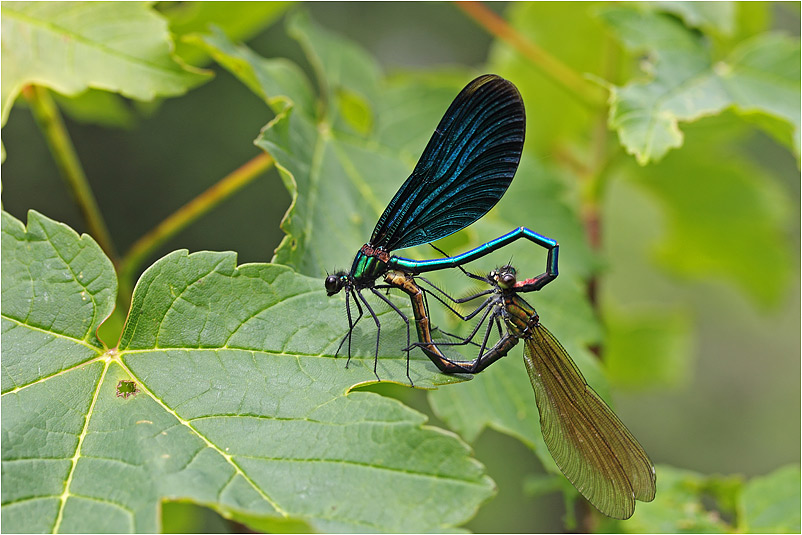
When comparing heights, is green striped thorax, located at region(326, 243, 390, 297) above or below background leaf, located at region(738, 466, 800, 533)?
above

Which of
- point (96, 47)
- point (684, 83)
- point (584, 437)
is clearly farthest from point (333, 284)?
point (684, 83)

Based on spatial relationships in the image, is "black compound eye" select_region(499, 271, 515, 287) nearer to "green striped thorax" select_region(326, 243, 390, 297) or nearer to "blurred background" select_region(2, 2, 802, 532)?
"green striped thorax" select_region(326, 243, 390, 297)

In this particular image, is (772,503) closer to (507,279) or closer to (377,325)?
(507,279)

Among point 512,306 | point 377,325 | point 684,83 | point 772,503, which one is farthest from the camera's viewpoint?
point 772,503

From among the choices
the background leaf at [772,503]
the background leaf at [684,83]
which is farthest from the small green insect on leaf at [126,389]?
the background leaf at [772,503]

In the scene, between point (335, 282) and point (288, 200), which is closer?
→ point (335, 282)

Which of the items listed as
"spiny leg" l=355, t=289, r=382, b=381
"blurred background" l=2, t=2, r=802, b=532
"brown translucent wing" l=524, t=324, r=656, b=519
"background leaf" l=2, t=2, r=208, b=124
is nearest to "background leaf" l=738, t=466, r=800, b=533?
"brown translucent wing" l=524, t=324, r=656, b=519

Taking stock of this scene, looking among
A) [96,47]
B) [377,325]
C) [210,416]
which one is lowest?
[210,416]

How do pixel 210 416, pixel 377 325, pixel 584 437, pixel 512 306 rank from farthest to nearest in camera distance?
1. pixel 512 306
2. pixel 584 437
3. pixel 377 325
4. pixel 210 416
